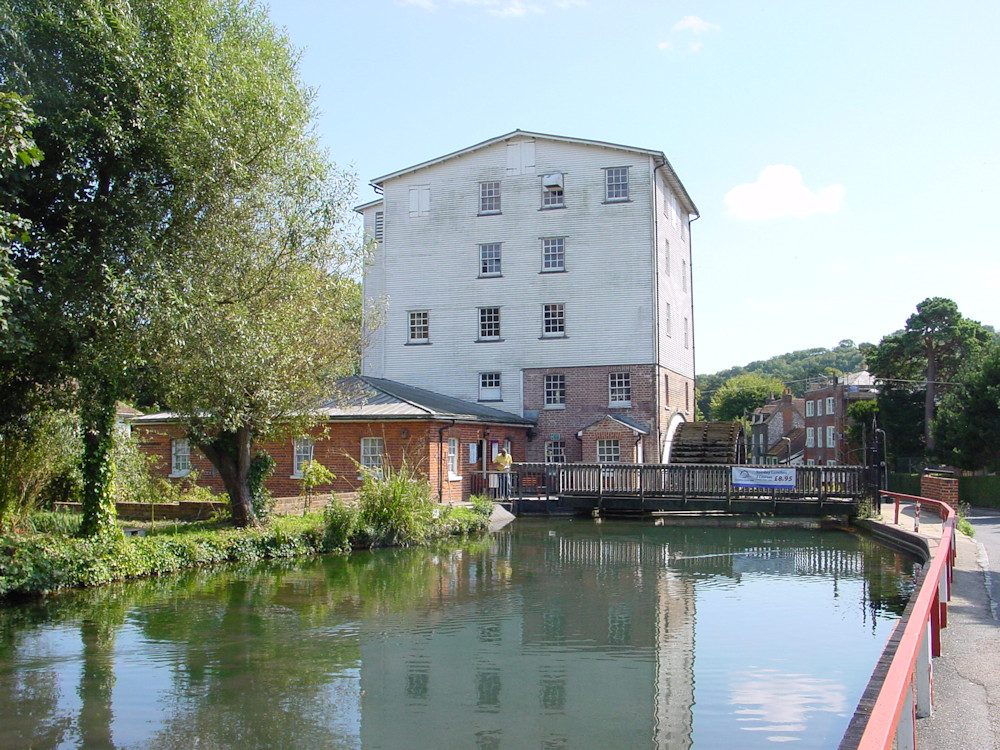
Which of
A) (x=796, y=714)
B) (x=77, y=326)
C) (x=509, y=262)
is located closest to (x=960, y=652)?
(x=796, y=714)

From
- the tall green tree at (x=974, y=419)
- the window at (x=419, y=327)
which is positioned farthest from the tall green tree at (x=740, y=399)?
the window at (x=419, y=327)

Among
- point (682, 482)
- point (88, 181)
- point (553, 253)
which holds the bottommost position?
point (682, 482)

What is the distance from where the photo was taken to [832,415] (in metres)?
64.0

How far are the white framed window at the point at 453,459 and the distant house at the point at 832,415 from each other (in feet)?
121

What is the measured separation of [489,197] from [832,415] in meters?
38.8

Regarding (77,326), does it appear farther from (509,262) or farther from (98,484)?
(509,262)

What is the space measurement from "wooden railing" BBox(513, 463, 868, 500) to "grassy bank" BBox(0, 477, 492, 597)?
497 centimetres

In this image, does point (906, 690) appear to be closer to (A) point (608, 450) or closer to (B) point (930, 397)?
(A) point (608, 450)

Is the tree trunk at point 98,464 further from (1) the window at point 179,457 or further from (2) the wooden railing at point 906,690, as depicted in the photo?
(1) the window at point 179,457

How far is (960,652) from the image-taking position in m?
8.20

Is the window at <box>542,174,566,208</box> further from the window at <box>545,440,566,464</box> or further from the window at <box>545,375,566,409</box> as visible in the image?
the window at <box>545,440,566,464</box>

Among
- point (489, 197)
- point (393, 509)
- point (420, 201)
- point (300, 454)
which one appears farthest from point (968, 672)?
point (420, 201)

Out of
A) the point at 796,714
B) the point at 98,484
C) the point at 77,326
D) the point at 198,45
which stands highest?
the point at 198,45

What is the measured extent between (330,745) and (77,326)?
8430mm
